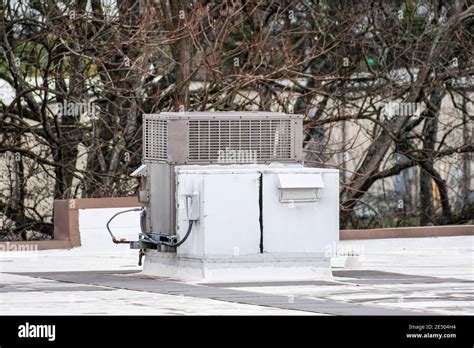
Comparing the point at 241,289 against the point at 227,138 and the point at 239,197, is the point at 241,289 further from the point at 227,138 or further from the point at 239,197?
the point at 227,138

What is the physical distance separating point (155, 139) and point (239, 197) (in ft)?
4.86

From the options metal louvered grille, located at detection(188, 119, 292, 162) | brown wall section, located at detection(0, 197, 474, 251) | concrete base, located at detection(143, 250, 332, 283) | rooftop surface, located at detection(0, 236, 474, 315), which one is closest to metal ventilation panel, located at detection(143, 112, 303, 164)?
metal louvered grille, located at detection(188, 119, 292, 162)

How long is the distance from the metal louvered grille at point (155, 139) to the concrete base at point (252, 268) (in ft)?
4.07

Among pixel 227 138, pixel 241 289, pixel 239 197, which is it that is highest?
pixel 227 138

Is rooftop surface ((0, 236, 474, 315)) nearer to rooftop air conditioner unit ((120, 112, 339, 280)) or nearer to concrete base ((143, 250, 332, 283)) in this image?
concrete base ((143, 250, 332, 283))

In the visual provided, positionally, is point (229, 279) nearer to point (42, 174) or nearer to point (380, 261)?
point (380, 261)

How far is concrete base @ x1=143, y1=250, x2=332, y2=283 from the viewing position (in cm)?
1577

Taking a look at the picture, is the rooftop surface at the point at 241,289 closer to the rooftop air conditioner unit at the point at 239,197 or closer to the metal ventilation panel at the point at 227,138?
the rooftop air conditioner unit at the point at 239,197

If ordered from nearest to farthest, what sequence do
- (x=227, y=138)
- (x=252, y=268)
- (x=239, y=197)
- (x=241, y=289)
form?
(x=241, y=289)
(x=239, y=197)
(x=252, y=268)
(x=227, y=138)

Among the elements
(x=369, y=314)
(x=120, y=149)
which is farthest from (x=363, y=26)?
(x=369, y=314)

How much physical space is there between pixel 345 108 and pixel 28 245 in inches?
446

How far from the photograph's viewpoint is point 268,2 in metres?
30.3

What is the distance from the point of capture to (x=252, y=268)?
52.1ft

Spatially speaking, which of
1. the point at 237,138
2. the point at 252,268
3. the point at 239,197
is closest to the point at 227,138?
the point at 237,138
